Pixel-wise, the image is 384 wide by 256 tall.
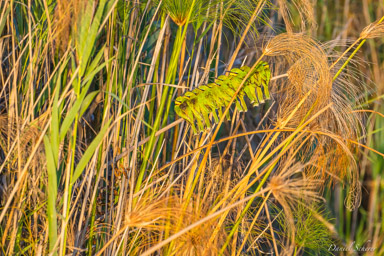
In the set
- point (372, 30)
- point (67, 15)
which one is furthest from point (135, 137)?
point (372, 30)

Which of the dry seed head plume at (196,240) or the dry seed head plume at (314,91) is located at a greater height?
the dry seed head plume at (314,91)

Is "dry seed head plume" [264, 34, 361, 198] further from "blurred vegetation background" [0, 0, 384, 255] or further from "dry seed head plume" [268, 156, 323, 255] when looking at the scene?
"dry seed head plume" [268, 156, 323, 255]

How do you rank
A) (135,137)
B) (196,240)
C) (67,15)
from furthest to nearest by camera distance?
(135,137), (196,240), (67,15)

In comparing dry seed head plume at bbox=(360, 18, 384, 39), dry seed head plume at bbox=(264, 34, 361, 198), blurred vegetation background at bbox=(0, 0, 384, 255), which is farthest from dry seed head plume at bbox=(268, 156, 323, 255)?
dry seed head plume at bbox=(360, 18, 384, 39)

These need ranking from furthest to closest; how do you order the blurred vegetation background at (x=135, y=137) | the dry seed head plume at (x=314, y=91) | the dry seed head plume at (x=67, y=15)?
the dry seed head plume at (x=314, y=91) < the blurred vegetation background at (x=135, y=137) < the dry seed head plume at (x=67, y=15)

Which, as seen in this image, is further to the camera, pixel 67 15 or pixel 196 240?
pixel 196 240

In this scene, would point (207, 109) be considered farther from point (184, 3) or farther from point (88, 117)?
point (88, 117)

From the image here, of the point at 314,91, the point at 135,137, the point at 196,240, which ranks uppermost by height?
the point at 314,91

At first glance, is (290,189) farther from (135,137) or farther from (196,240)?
(135,137)

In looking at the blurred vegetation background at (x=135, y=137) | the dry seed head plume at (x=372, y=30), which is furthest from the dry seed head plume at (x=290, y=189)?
the dry seed head plume at (x=372, y=30)

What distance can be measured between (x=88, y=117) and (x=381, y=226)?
4.21 ft

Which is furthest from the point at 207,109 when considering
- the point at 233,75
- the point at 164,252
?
the point at 164,252

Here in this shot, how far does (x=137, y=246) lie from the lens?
1032mm

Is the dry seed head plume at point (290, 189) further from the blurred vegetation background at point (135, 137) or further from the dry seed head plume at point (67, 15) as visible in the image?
the dry seed head plume at point (67, 15)
